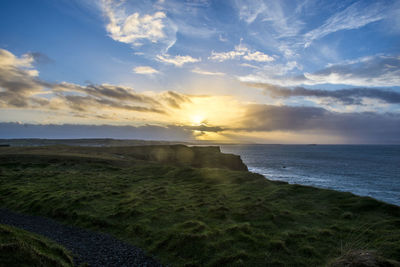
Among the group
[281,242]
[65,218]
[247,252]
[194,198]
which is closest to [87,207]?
[65,218]

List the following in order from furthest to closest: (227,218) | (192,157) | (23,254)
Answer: (192,157)
(227,218)
(23,254)

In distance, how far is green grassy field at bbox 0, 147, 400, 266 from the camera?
46.9 feet

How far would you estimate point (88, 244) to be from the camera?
1636 centimetres

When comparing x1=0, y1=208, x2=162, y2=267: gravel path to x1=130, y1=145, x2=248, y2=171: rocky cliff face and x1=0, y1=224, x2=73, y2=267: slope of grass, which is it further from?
x1=130, y1=145, x2=248, y2=171: rocky cliff face

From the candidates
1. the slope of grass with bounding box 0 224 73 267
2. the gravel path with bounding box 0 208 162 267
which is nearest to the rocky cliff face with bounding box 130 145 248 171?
the gravel path with bounding box 0 208 162 267

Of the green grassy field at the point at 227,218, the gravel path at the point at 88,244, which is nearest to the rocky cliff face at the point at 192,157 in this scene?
the green grassy field at the point at 227,218

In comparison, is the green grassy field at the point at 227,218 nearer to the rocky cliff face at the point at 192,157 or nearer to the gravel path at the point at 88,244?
the gravel path at the point at 88,244

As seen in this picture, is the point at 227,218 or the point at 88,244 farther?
the point at 227,218

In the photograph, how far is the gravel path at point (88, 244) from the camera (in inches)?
545

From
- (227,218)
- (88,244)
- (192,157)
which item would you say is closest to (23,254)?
(88,244)

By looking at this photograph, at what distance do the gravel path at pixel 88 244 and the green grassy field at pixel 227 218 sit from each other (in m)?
1.03

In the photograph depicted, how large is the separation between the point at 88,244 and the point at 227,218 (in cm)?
1219

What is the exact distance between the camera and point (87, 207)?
24922 millimetres

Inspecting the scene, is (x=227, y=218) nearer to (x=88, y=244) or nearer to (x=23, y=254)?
(x=88, y=244)
